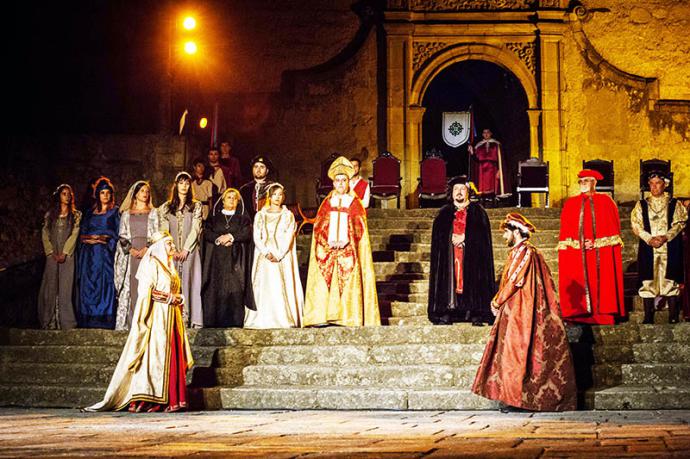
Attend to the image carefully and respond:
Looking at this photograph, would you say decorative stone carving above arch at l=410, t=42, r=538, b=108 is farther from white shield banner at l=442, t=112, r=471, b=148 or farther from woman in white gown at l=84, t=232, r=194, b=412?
woman in white gown at l=84, t=232, r=194, b=412

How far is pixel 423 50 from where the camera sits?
56.4 ft

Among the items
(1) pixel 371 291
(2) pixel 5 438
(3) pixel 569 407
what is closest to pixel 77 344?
(1) pixel 371 291

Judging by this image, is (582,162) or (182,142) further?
(582,162)

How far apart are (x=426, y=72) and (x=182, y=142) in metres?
4.79

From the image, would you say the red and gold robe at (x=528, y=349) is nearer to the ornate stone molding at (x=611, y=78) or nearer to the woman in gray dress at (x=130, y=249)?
the woman in gray dress at (x=130, y=249)

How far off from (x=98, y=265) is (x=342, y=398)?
3.36 metres

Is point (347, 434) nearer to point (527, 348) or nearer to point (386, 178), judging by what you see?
point (527, 348)

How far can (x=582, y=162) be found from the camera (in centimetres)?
1695

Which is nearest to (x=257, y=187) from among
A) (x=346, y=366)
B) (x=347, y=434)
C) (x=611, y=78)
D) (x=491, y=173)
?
(x=346, y=366)

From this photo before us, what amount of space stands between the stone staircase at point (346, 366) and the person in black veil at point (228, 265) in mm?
516

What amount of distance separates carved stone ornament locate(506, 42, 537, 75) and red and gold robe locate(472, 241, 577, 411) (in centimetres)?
969

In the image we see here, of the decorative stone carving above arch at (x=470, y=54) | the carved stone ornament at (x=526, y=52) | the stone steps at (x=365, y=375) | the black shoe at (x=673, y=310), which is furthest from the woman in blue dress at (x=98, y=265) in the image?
the carved stone ornament at (x=526, y=52)

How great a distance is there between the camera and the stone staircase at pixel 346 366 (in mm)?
8211

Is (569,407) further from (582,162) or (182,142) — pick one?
(582,162)
